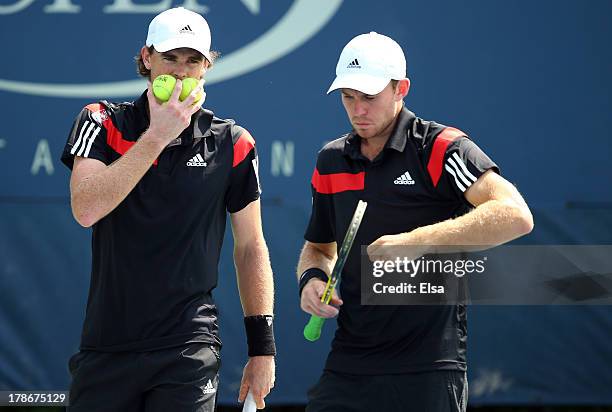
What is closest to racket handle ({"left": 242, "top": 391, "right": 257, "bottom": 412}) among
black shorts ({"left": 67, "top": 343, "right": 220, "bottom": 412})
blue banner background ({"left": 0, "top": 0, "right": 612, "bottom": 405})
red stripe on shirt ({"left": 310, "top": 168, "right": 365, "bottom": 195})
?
A: black shorts ({"left": 67, "top": 343, "right": 220, "bottom": 412})

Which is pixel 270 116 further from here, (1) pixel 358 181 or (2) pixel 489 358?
(1) pixel 358 181

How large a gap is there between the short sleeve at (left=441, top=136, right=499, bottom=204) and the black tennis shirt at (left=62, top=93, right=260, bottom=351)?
0.77 meters

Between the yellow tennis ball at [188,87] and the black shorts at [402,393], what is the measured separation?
106 cm

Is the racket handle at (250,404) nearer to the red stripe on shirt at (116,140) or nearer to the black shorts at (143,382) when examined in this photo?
the black shorts at (143,382)

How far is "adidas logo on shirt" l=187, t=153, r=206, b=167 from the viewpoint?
11.7 feet

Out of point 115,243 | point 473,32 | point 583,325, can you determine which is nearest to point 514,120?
point 473,32

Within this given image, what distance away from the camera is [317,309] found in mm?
3455

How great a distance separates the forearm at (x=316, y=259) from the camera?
12.6 feet

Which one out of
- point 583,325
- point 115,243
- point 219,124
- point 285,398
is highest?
point 219,124

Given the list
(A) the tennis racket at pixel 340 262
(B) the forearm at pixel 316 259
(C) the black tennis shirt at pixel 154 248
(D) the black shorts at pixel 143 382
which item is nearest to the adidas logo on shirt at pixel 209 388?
(D) the black shorts at pixel 143 382

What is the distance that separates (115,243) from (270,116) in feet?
7.96

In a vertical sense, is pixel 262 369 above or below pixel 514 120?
below

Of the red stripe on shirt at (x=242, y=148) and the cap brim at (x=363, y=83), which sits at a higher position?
the cap brim at (x=363, y=83)

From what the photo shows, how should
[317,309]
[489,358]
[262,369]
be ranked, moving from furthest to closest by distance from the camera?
[489,358]
[262,369]
[317,309]
